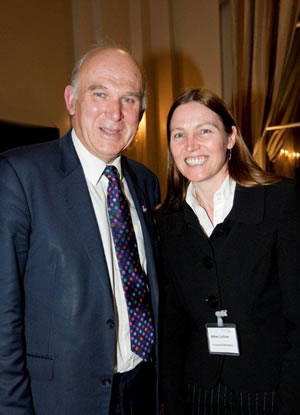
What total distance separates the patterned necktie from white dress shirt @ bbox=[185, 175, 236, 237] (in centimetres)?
29

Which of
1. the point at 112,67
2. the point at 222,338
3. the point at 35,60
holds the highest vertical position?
the point at 35,60

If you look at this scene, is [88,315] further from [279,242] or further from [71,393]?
[279,242]

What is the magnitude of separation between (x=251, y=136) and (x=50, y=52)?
2220 mm

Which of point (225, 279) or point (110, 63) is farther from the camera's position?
point (110, 63)

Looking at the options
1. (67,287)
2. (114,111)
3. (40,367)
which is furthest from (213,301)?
(114,111)

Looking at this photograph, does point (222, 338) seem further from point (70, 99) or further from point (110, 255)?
point (70, 99)

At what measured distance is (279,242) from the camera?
5.03 ft

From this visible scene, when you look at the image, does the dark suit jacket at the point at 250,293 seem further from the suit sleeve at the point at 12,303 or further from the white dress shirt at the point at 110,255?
the suit sleeve at the point at 12,303

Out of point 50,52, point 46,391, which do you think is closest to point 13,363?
point 46,391

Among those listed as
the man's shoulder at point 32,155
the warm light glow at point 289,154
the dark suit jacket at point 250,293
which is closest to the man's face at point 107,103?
the man's shoulder at point 32,155

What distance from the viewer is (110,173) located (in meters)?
1.74

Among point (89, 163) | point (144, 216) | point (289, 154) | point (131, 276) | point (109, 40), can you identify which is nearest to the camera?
point (131, 276)

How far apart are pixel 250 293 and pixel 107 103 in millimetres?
920

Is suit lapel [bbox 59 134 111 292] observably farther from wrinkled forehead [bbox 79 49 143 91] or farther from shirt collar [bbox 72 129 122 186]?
wrinkled forehead [bbox 79 49 143 91]
